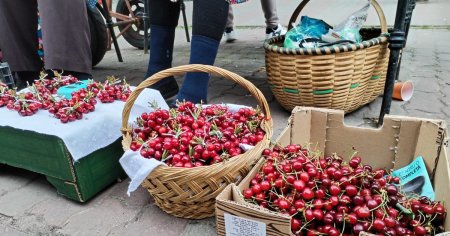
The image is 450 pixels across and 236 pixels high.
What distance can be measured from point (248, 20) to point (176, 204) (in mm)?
4603

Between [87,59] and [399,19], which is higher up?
[399,19]

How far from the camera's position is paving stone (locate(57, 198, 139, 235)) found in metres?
1.08

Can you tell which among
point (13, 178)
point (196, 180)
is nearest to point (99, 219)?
point (196, 180)

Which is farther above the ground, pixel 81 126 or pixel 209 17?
pixel 209 17

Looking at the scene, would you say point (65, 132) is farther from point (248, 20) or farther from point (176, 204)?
point (248, 20)

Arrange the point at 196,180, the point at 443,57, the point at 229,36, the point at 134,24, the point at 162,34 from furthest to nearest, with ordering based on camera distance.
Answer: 1. the point at 229,36
2. the point at 134,24
3. the point at 443,57
4. the point at 162,34
5. the point at 196,180

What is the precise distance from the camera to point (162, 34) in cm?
176

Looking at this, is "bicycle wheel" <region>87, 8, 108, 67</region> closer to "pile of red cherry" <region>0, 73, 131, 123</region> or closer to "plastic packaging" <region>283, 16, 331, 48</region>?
"pile of red cherry" <region>0, 73, 131, 123</region>

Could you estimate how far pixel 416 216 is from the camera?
0.83m

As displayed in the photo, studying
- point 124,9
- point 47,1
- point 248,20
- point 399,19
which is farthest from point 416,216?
point 248,20

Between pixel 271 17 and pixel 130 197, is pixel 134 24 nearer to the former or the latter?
pixel 271 17

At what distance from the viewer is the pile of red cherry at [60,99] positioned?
1.19 m

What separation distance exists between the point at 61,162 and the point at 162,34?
2.80ft

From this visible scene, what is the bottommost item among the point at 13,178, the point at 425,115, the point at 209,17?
the point at 13,178
